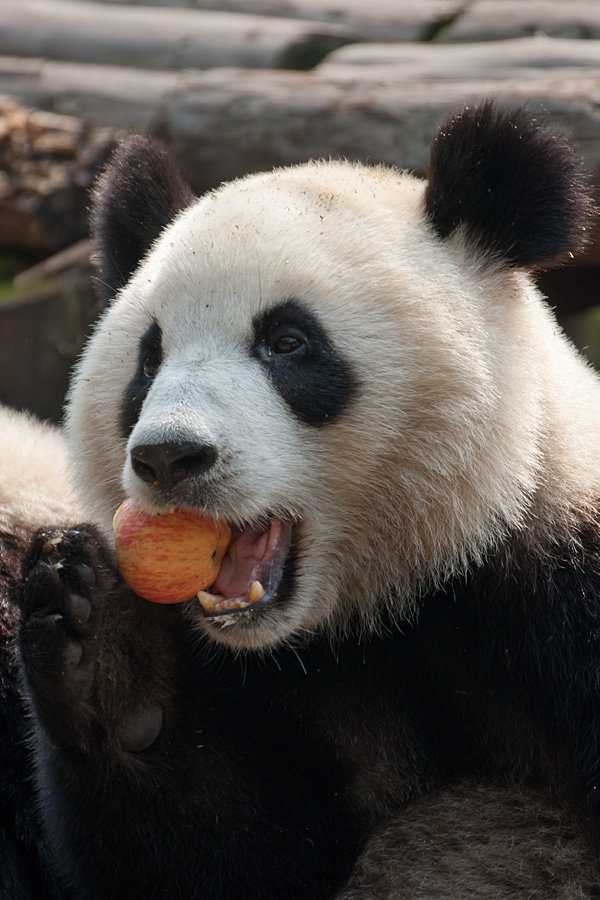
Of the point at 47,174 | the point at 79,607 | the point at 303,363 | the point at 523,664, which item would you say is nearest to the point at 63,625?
the point at 79,607

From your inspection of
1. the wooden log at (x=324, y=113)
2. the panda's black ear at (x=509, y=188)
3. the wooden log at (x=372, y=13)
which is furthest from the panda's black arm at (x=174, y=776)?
the wooden log at (x=372, y=13)

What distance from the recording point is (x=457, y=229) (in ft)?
10.8

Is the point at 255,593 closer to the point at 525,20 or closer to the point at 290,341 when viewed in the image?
the point at 290,341

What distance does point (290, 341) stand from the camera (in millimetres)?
3039

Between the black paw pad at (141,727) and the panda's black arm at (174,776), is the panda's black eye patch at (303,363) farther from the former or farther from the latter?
the black paw pad at (141,727)

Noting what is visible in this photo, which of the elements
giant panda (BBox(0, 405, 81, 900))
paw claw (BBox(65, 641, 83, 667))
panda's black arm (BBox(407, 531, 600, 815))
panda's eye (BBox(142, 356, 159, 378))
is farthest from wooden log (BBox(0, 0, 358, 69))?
paw claw (BBox(65, 641, 83, 667))

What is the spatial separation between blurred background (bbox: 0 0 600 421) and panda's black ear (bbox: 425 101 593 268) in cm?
210

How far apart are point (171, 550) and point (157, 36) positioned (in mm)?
5177

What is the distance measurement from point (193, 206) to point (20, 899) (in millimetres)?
2269

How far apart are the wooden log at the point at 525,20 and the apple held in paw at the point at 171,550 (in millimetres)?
4413

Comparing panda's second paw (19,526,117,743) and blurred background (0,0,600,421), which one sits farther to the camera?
blurred background (0,0,600,421)

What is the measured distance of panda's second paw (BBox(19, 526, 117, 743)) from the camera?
287 centimetres

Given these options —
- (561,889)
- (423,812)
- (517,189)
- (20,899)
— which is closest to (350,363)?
(517,189)

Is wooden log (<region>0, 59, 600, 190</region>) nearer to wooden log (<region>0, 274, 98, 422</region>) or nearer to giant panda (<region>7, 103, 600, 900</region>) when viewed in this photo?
wooden log (<region>0, 274, 98, 422</region>)
